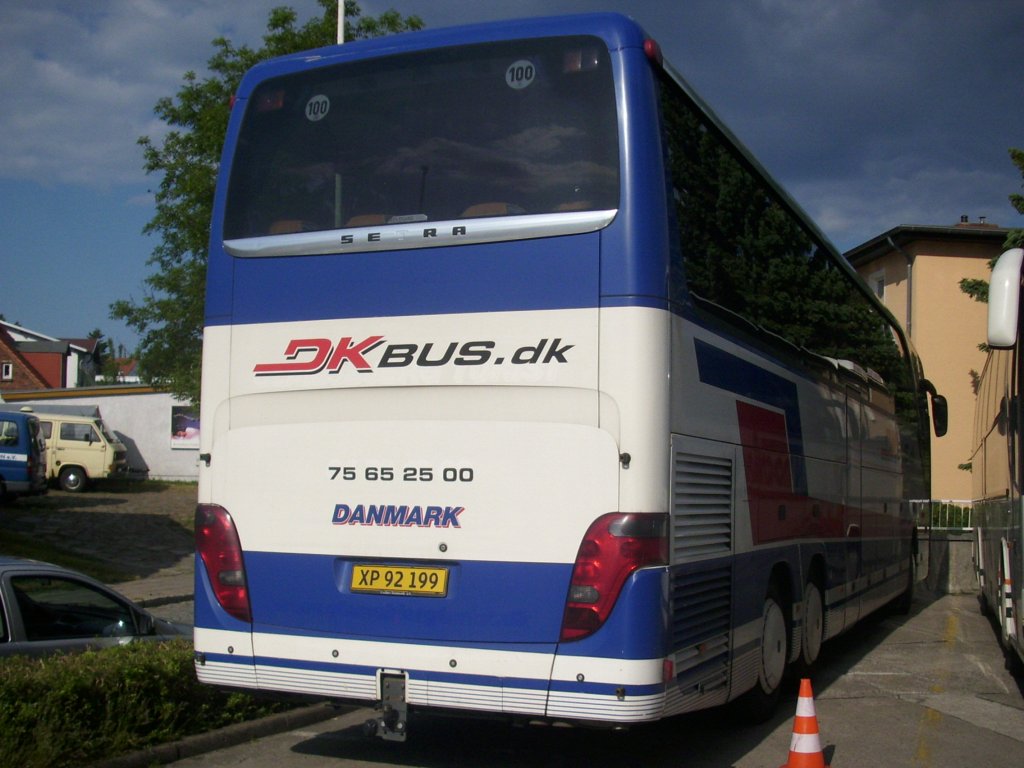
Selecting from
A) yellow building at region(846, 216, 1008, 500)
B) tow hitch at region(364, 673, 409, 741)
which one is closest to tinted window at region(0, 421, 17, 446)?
tow hitch at region(364, 673, 409, 741)

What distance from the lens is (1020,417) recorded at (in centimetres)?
864

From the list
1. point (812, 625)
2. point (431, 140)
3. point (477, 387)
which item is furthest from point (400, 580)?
point (812, 625)

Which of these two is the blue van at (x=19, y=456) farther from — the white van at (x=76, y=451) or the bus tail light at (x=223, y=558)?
the bus tail light at (x=223, y=558)

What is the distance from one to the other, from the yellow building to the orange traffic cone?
3209 centimetres

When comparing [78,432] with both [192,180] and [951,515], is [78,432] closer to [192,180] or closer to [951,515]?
[192,180]

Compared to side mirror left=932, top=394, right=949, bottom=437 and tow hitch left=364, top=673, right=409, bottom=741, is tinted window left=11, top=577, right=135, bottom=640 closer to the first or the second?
tow hitch left=364, top=673, right=409, bottom=741

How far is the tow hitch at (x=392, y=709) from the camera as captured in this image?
6.17 meters

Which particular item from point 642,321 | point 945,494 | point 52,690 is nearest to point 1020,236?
point 945,494

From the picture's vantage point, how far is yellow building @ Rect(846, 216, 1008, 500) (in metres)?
36.6

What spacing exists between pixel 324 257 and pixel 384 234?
1.38ft

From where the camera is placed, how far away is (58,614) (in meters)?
7.85

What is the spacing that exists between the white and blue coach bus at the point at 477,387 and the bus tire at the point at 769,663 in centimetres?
74

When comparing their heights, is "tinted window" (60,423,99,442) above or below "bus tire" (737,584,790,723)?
above

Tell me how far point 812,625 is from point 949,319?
2965 centimetres
